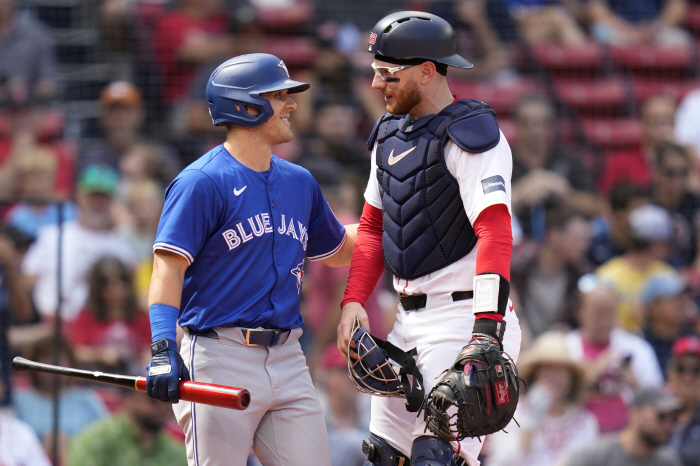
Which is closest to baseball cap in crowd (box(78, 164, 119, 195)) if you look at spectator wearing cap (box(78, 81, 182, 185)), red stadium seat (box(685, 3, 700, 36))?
spectator wearing cap (box(78, 81, 182, 185))

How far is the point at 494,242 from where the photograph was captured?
3.35 meters

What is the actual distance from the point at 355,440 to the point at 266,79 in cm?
287

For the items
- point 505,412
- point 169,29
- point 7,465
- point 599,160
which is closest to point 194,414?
point 505,412

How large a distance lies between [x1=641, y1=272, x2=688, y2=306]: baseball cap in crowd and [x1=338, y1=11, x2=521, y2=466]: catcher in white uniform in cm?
366

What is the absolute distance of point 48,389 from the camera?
5.79 meters

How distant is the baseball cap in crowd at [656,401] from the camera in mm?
5875

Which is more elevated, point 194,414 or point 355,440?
point 194,414

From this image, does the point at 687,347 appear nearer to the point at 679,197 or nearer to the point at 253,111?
the point at 679,197

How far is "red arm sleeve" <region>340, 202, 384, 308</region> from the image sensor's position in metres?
3.84

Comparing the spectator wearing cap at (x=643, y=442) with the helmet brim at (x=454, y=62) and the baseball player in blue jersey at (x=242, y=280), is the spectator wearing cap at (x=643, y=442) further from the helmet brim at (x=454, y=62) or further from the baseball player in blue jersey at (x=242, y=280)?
the helmet brim at (x=454, y=62)

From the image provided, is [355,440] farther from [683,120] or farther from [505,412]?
[683,120]

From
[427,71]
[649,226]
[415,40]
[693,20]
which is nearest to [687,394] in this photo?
[649,226]

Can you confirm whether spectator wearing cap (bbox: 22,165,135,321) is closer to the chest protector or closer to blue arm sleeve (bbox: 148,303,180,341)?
blue arm sleeve (bbox: 148,303,180,341)

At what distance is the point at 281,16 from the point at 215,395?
254 inches
